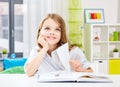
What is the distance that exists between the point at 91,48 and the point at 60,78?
10.8 ft

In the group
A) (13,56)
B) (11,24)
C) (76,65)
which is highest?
(11,24)

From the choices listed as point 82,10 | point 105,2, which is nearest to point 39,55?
point 82,10

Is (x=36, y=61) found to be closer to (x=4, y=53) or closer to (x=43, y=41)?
(x=43, y=41)

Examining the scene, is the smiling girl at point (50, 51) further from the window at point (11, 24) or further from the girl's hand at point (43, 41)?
the window at point (11, 24)

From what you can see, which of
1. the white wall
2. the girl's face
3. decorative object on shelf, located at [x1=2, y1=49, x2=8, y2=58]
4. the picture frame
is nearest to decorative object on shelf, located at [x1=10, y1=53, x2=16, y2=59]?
decorative object on shelf, located at [x1=2, y1=49, x2=8, y2=58]

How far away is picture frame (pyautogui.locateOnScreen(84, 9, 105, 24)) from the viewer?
4.72m

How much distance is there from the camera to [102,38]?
480 cm

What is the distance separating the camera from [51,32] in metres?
1.89

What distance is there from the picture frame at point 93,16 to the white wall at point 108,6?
0.15 m

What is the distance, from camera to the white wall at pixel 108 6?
4.88 meters

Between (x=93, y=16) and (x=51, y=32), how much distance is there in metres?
2.97

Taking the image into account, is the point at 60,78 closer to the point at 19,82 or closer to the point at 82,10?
the point at 19,82

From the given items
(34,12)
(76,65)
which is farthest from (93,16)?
(76,65)

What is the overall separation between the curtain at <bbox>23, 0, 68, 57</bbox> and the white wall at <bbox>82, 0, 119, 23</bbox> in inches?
21.5
